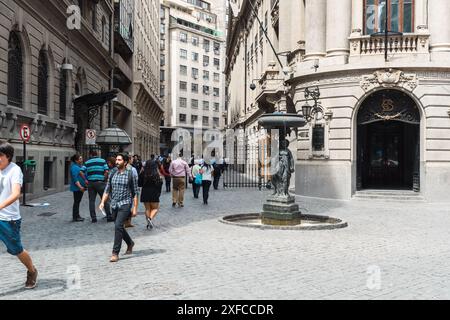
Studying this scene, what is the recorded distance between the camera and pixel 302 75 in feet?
69.4

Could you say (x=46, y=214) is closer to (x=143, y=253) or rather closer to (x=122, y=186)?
(x=143, y=253)

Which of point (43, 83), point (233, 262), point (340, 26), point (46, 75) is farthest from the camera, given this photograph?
point (46, 75)

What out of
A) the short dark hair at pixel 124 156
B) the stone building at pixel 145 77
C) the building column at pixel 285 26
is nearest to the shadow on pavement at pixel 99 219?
the short dark hair at pixel 124 156

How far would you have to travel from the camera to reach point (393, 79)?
18922mm

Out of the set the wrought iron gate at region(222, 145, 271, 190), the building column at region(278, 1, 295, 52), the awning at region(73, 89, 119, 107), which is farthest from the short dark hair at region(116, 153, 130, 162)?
the building column at region(278, 1, 295, 52)

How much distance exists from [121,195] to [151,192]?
3991mm

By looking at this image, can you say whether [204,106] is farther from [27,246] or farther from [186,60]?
[27,246]

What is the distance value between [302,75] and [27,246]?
14.6 m

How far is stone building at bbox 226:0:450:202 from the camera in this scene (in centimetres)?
1883

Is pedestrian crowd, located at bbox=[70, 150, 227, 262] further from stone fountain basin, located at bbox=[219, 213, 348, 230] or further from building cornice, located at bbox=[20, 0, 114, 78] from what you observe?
building cornice, located at bbox=[20, 0, 114, 78]

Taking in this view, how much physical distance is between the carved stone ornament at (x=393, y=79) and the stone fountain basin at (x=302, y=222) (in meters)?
7.92

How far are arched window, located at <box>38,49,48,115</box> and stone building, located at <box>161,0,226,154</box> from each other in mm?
62702

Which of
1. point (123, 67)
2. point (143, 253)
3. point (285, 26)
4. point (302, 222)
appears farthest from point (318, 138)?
point (123, 67)

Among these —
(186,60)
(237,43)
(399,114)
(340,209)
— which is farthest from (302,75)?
(186,60)
